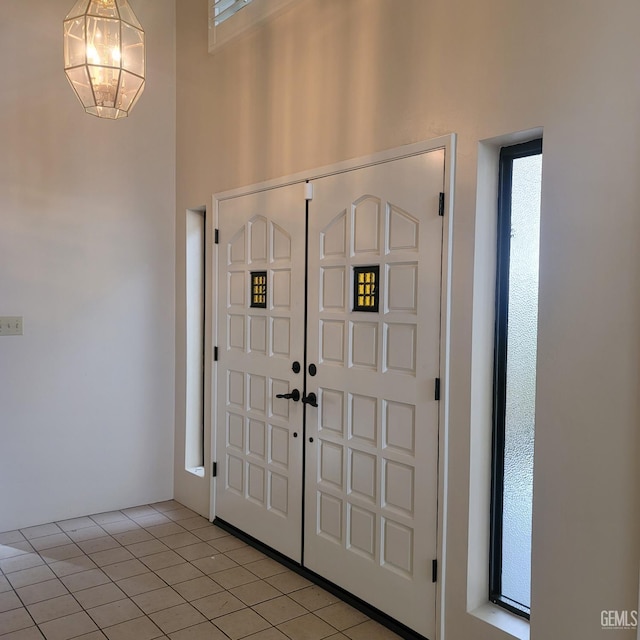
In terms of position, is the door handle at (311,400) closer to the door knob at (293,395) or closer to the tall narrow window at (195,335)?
the door knob at (293,395)

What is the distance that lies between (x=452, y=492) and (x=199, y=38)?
337 centimetres

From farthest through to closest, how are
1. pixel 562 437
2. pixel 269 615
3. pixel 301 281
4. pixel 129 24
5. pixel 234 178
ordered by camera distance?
pixel 234 178 → pixel 301 281 → pixel 269 615 → pixel 129 24 → pixel 562 437

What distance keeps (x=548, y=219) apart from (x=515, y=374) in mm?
629

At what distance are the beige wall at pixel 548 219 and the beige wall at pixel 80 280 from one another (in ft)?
5.58

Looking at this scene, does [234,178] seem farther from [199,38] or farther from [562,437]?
[562,437]

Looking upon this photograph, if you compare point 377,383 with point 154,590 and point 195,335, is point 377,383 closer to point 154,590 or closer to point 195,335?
point 154,590

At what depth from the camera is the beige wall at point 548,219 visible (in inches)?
74.2

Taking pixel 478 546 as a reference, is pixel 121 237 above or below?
above

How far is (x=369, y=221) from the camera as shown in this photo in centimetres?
278

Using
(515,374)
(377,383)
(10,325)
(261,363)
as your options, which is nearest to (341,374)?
(377,383)

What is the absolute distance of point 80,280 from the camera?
3.98 m

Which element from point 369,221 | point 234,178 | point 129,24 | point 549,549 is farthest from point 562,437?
point 234,178

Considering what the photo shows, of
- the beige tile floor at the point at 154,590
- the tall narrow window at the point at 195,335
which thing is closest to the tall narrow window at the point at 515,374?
the beige tile floor at the point at 154,590

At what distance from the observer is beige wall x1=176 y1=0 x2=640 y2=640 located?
6.19ft
